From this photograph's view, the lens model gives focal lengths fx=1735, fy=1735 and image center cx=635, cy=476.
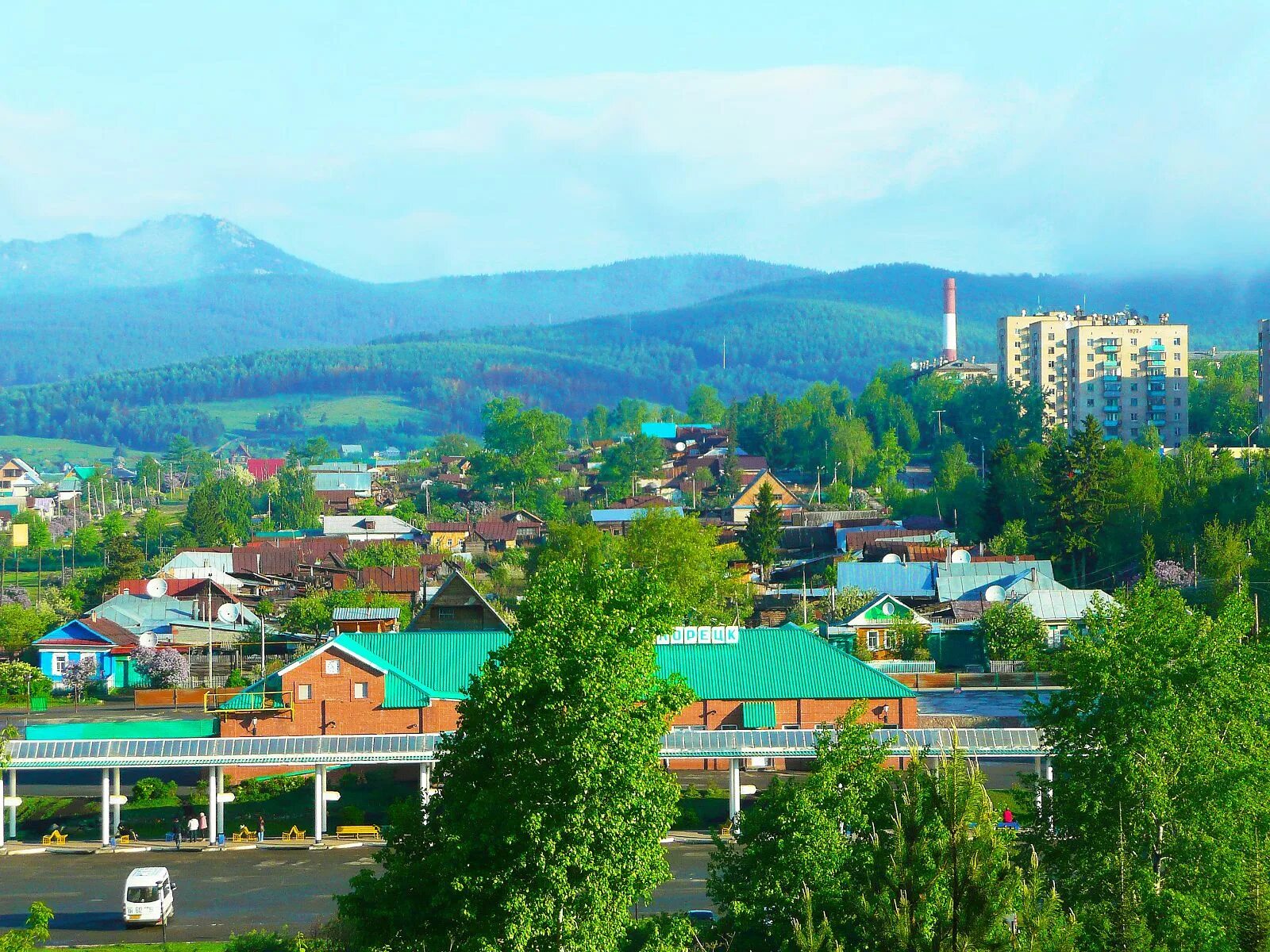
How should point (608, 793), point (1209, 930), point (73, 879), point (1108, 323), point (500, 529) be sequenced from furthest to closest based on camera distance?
point (1108, 323) → point (500, 529) → point (73, 879) → point (1209, 930) → point (608, 793)

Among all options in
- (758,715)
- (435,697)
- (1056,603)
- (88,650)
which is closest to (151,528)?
(88,650)

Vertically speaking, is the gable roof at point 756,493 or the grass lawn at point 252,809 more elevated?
the gable roof at point 756,493

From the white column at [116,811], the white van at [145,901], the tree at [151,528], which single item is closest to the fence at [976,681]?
the white column at [116,811]

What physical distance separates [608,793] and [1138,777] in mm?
7591

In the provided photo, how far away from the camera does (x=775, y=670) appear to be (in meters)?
42.4

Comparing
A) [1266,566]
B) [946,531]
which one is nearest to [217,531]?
[946,531]

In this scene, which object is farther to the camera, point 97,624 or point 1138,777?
point 97,624

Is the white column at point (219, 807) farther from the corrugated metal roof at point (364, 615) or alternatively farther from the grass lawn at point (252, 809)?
the corrugated metal roof at point (364, 615)

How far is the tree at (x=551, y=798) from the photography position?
18516 mm

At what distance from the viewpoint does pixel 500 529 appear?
103 m

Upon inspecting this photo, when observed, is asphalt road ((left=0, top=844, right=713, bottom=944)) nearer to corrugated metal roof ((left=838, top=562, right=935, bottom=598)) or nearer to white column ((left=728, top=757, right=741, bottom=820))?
white column ((left=728, top=757, right=741, bottom=820))

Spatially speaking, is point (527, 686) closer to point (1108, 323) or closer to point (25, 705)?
point (25, 705)

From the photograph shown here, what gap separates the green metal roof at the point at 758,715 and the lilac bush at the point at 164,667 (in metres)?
23.1

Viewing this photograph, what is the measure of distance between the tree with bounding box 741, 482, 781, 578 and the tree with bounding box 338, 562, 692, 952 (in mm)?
63149
